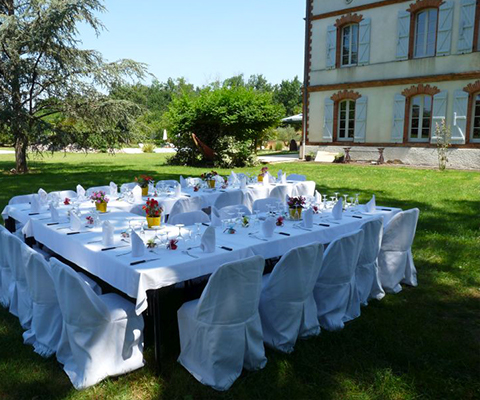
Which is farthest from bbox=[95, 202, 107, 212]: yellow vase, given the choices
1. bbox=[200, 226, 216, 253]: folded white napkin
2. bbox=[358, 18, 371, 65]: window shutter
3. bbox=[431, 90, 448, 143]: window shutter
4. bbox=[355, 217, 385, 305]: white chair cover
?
bbox=[358, 18, 371, 65]: window shutter

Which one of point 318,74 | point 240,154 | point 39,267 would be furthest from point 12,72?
point 39,267

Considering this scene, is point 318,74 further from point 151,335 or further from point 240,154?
point 151,335

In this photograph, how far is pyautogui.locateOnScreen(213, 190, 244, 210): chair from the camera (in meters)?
6.96

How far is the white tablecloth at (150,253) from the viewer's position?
3189 millimetres

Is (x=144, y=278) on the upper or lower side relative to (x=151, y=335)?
upper

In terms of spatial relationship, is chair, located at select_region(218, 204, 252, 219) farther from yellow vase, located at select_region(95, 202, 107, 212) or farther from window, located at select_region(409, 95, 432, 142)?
window, located at select_region(409, 95, 432, 142)

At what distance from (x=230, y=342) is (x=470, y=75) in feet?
54.8

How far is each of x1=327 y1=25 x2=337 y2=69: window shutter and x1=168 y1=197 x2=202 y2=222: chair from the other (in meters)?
15.4

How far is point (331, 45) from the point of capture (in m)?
19.7

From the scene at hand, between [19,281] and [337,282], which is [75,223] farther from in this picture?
[337,282]

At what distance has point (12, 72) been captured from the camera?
51.1 ft

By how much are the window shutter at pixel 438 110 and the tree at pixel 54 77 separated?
12.2 metres

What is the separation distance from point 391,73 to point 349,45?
101 inches

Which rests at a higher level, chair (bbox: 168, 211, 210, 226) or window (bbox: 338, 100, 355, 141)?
window (bbox: 338, 100, 355, 141)
